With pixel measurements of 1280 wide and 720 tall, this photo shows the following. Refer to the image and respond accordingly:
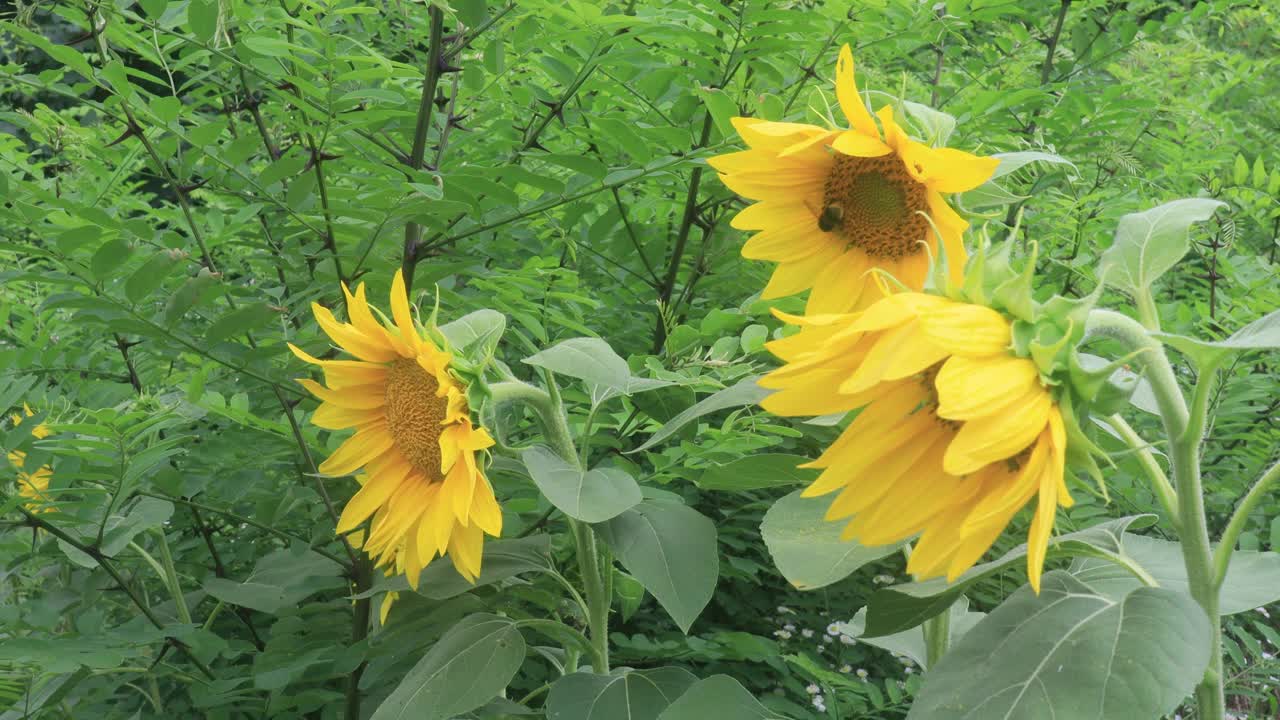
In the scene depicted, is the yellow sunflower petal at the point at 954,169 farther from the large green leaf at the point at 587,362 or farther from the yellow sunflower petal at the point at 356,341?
the yellow sunflower petal at the point at 356,341

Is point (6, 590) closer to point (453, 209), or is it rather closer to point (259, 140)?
point (259, 140)

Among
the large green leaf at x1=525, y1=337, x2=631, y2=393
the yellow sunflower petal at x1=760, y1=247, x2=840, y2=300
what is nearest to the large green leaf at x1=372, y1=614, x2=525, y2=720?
the large green leaf at x1=525, y1=337, x2=631, y2=393

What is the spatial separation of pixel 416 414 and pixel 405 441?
0.03 metres

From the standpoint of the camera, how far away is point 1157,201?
1763mm

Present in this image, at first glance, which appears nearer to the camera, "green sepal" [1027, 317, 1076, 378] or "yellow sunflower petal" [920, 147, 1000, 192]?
"green sepal" [1027, 317, 1076, 378]

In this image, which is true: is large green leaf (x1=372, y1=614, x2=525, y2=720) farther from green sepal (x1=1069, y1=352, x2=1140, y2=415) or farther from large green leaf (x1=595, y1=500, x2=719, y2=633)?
green sepal (x1=1069, y1=352, x2=1140, y2=415)

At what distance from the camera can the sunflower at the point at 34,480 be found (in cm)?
127

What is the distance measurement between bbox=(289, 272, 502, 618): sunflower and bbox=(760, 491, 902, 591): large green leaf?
22 centimetres

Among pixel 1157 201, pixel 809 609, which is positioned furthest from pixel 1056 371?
pixel 809 609

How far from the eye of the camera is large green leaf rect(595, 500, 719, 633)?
86 cm

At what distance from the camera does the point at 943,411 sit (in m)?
0.56

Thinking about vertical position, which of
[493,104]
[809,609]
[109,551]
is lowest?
[809,609]

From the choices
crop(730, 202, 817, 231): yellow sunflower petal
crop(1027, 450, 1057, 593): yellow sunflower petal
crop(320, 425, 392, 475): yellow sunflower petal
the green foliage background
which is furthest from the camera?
the green foliage background

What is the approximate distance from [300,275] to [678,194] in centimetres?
60
